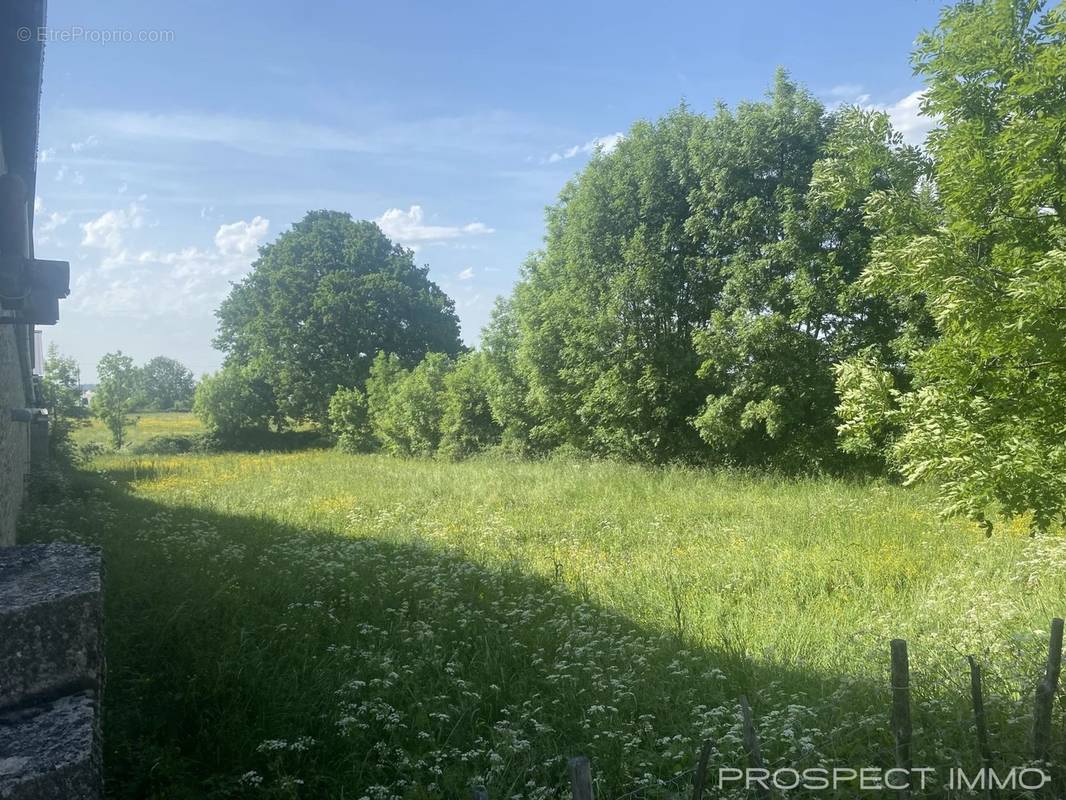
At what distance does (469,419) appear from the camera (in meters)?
26.3

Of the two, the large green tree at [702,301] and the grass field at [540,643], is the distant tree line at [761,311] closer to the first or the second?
the large green tree at [702,301]

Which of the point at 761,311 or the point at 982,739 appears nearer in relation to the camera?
the point at 982,739

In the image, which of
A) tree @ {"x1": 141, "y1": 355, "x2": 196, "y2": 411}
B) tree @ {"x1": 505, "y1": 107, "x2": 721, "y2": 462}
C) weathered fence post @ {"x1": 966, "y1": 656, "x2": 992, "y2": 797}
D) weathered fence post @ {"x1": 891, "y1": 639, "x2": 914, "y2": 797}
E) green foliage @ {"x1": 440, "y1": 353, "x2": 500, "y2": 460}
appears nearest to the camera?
weathered fence post @ {"x1": 966, "y1": 656, "x2": 992, "y2": 797}

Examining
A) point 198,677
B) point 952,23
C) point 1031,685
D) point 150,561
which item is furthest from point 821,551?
point 150,561

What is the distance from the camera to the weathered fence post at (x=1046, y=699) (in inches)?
127

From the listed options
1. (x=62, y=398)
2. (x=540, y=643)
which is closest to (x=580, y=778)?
(x=540, y=643)

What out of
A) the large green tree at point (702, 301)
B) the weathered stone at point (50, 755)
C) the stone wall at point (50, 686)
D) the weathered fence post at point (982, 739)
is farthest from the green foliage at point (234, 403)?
the weathered fence post at point (982, 739)

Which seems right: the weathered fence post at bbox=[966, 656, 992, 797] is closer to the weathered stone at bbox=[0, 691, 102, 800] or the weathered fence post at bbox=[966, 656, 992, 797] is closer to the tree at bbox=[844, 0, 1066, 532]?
the weathered stone at bbox=[0, 691, 102, 800]

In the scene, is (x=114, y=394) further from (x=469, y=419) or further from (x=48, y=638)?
(x=48, y=638)

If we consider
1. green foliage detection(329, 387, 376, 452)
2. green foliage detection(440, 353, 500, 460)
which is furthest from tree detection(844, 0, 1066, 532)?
green foliage detection(329, 387, 376, 452)

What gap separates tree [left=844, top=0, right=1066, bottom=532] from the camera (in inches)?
252

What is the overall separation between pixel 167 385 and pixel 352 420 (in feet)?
157

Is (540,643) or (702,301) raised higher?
(702,301)

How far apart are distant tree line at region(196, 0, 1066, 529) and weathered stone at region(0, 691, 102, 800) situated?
691 cm
